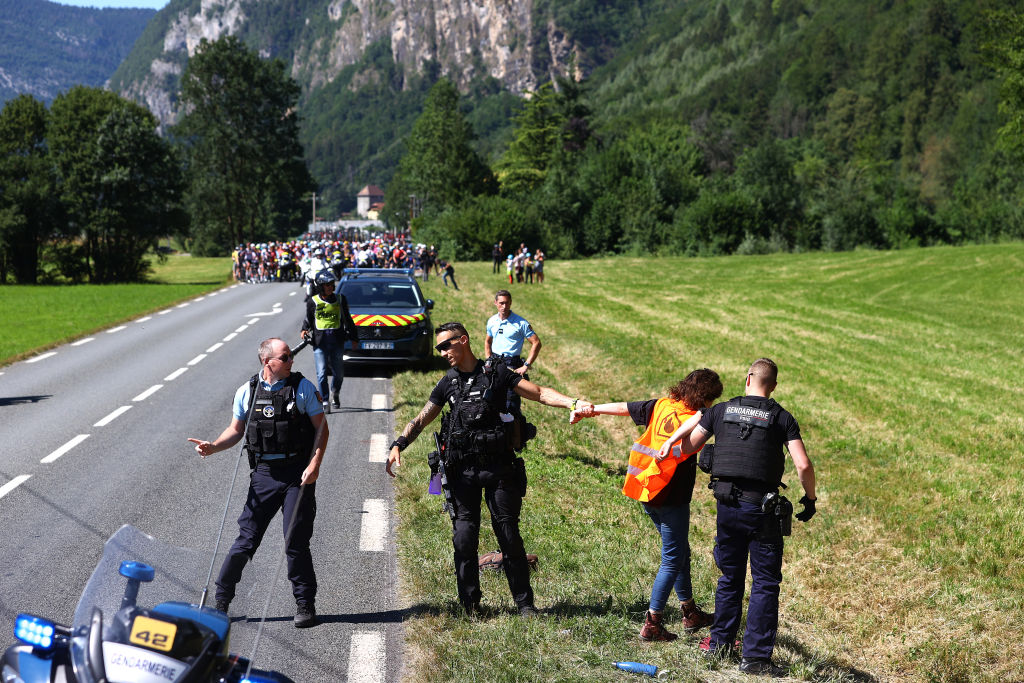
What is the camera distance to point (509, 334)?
11.1 meters

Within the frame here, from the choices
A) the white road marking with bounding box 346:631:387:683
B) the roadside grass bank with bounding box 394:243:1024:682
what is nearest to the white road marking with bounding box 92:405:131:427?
the roadside grass bank with bounding box 394:243:1024:682

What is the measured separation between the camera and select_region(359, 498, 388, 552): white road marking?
7.62 metres

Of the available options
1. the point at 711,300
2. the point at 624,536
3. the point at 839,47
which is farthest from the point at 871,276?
the point at 839,47

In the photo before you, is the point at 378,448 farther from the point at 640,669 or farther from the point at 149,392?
the point at 640,669

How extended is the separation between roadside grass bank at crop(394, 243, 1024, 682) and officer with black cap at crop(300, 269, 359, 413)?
1.20 meters

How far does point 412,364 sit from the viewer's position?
60.0ft

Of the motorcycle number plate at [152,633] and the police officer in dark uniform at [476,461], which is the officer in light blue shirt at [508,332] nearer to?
the police officer in dark uniform at [476,461]

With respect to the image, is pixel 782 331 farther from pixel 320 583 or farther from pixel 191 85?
pixel 191 85

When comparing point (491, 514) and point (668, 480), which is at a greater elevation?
point (668, 480)

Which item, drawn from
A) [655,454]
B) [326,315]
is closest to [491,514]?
[655,454]

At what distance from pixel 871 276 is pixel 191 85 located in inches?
2219

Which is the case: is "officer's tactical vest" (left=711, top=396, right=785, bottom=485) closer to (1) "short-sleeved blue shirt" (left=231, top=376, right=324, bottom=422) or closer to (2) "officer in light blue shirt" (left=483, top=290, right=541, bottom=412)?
(1) "short-sleeved blue shirt" (left=231, top=376, right=324, bottom=422)

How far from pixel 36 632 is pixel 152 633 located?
50cm

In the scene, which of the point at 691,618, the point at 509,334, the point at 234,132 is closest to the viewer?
the point at 691,618
